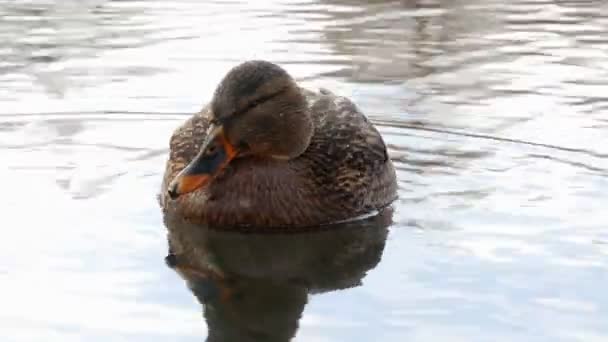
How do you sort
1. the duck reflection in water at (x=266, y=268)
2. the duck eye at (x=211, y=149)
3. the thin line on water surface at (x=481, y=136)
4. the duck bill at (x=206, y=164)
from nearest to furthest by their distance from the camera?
the duck reflection in water at (x=266, y=268), the duck bill at (x=206, y=164), the duck eye at (x=211, y=149), the thin line on water surface at (x=481, y=136)

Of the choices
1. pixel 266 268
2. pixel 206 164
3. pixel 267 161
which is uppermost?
pixel 206 164

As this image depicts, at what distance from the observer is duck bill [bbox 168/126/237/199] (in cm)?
630

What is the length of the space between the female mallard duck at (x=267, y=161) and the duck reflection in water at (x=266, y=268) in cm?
9

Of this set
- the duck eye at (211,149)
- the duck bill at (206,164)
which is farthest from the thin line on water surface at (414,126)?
the duck eye at (211,149)

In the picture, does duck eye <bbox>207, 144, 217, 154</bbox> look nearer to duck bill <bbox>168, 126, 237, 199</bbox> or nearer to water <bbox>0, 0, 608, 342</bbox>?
duck bill <bbox>168, 126, 237, 199</bbox>

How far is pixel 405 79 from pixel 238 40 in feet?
5.91

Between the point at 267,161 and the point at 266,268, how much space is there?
834 mm

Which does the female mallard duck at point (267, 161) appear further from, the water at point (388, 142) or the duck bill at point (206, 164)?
the water at point (388, 142)

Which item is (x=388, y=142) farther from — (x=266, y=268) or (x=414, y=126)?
(x=266, y=268)

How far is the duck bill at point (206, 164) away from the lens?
630cm

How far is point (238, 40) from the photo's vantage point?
11.1 meters

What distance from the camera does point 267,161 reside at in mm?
6863

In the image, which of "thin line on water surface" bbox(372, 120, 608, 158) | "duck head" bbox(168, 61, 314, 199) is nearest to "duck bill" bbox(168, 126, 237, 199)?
"duck head" bbox(168, 61, 314, 199)

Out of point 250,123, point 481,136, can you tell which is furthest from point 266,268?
point 481,136
